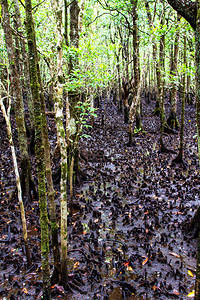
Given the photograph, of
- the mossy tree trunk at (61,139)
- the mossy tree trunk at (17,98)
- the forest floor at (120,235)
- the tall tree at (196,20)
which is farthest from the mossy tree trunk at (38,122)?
the mossy tree trunk at (17,98)

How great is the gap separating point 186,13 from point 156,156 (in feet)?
25.8

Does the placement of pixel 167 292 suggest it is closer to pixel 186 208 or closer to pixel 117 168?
pixel 186 208

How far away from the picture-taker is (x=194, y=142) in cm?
1229

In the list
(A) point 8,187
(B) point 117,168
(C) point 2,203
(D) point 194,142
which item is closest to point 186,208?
(B) point 117,168

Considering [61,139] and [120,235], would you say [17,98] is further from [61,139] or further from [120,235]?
[120,235]

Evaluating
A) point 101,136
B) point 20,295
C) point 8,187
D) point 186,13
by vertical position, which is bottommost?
point 20,295

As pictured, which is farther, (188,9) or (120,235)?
(120,235)

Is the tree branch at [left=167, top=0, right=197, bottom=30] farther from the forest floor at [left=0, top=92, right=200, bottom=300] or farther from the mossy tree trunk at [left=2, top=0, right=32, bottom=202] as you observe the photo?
the mossy tree trunk at [left=2, top=0, right=32, bottom=202]

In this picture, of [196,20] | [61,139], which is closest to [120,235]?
[61,139]

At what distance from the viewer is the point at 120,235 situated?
4.96 meters

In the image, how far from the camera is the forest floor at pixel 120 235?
360 centimetres

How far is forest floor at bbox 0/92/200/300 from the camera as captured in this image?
3600 millimetres

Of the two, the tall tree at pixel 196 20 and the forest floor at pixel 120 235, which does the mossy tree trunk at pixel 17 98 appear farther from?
the tall tree at pixel 196 20

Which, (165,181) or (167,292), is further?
(165,181)
